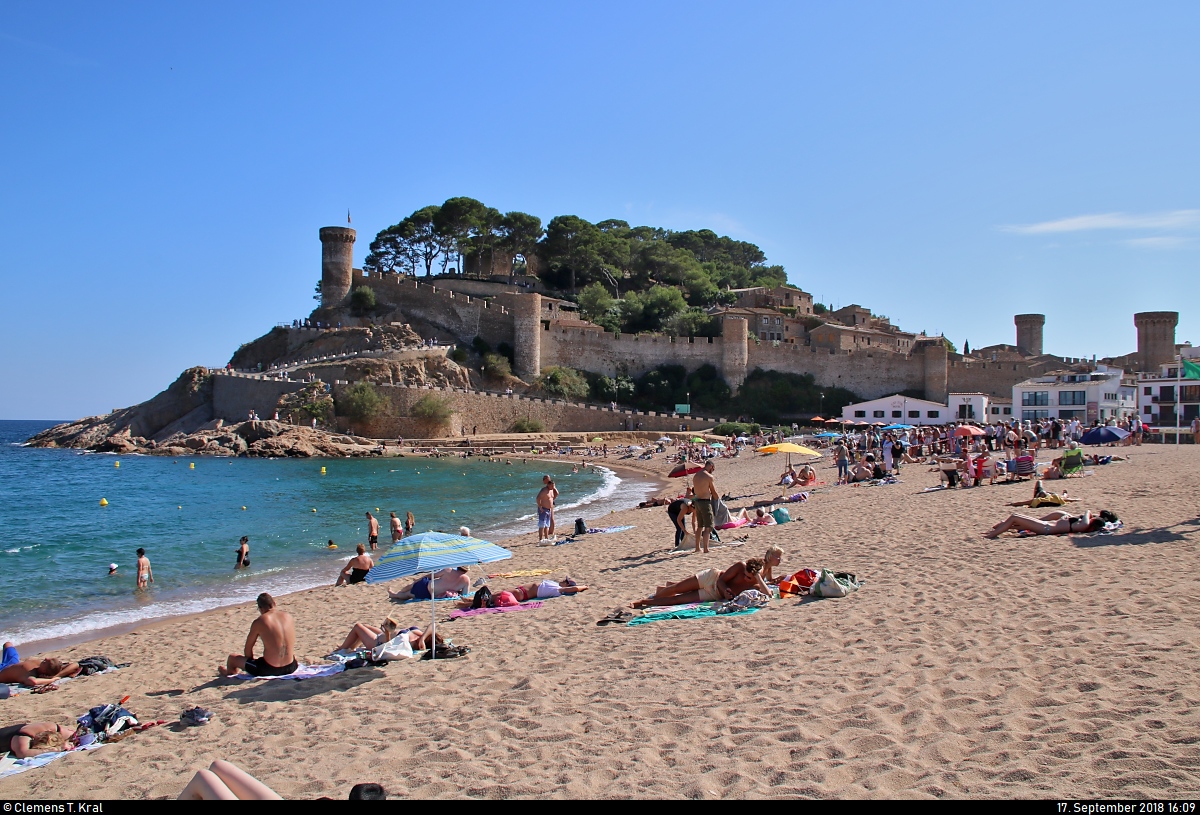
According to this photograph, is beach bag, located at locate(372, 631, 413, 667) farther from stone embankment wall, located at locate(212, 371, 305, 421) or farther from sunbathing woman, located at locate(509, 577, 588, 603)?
stone embankment wall, located at locate(212, 371, 305, 421)

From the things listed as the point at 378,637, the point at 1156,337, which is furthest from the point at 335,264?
the point at 1156,337

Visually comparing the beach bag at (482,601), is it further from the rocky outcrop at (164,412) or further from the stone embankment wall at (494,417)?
the rocky outcrop at (164,412)

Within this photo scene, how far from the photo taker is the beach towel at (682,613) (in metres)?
6.84

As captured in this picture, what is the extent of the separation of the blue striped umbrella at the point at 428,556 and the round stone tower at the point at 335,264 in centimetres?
4501

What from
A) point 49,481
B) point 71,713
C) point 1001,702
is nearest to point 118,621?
point 71,713

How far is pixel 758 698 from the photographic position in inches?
185

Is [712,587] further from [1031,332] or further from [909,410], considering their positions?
[1031,332]

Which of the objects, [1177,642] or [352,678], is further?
[352,678]

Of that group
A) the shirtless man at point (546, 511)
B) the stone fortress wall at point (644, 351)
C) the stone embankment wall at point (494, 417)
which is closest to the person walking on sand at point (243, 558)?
the shirtless man at point (546, 511)

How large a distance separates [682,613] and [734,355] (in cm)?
4312

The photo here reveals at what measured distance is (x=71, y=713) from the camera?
635 cm

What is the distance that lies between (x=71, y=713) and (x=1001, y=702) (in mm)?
6660

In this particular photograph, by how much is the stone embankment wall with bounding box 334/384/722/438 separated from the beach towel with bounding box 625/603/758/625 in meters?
34.9
